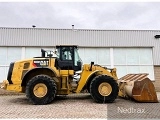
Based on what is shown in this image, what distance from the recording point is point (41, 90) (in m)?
10.2

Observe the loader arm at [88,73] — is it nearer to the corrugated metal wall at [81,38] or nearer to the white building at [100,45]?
the white building at [100,45]

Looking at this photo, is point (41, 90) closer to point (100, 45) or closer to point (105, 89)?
point (105, 89)

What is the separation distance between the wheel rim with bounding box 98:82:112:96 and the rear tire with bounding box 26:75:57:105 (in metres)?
2.20

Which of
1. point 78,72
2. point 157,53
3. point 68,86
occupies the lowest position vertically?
point 68,86

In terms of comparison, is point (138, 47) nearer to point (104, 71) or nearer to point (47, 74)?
point (104, 71)

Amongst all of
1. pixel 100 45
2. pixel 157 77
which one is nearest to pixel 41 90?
pixel 100 45

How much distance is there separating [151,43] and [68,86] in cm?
1022

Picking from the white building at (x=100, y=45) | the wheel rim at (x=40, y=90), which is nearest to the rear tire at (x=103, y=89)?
the wheel rim at (x=40, y=90)

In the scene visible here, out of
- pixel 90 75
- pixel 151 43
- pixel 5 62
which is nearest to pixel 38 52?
pixel 5 62

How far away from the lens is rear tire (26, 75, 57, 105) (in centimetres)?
1006

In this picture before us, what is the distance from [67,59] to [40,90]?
7.40ft

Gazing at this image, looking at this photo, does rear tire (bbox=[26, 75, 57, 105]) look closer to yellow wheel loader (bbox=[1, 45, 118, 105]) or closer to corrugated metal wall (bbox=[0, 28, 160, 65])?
yellow wheel loader (bbox=[1, 45, 118, 105])

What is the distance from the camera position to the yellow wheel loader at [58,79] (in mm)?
10141

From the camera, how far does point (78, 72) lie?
11.2m
